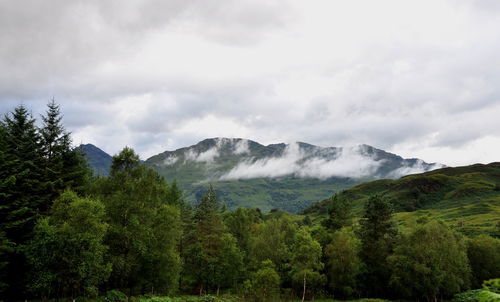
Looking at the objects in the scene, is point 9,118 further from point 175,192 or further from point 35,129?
point 175,192

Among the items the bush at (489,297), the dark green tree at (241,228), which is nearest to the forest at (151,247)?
the bush at (489,297)

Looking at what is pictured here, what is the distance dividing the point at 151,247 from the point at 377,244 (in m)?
49.7

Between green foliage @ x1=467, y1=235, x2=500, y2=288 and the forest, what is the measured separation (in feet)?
0.72

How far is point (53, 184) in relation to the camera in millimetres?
47906

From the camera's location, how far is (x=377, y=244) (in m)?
74.4

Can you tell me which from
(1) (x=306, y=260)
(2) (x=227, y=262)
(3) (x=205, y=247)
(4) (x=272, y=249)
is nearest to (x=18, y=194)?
(3) (x=205, y=247)

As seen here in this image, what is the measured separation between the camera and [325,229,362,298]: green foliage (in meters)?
70.1

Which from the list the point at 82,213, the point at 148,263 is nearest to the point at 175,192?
the point at 148,263

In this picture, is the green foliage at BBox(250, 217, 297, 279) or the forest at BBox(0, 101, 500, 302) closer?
the forest at BBox(0, 101, 500, 302)

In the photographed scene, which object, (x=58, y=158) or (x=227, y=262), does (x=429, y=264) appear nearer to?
(x=227, y=262)

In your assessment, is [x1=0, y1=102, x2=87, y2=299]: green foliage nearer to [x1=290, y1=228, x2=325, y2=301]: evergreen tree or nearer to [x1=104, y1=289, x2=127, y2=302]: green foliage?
[x1=104, y1=289, x2=127, y2=302]: green foliage

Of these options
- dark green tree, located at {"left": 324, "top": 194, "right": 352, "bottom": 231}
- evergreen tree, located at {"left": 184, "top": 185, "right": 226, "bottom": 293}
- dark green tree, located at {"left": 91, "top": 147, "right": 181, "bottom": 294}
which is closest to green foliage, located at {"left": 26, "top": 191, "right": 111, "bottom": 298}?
dark green tree, located at {"left": 91, "top": 147, "right": 181, "bottom": 294}

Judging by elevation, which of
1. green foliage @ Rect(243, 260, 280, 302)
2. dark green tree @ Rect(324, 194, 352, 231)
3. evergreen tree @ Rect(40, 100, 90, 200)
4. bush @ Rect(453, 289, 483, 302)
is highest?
evergreen tree @ Rect(40, 100, 90, 200)

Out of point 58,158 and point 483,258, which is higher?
point 58,158
